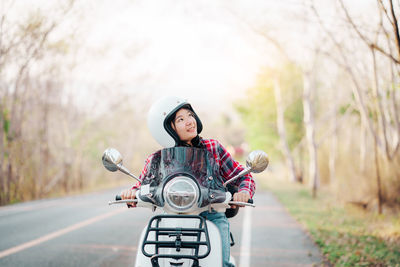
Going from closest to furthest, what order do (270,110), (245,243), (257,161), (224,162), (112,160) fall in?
1. (257,161)
2. (112,160)
3. (224,162)
4. (245,243)
5. (270,110)

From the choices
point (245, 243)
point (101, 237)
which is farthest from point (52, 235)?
point (245, 243)

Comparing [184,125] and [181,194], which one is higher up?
[184,125]

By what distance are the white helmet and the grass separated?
12.9 feet

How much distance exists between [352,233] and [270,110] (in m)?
21.6

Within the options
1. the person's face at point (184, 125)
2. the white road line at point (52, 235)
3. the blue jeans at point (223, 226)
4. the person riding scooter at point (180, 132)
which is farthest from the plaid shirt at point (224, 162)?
the white road line at point (52, 235)

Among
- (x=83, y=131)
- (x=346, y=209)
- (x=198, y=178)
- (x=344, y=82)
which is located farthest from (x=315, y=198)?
(x=198, y=178)

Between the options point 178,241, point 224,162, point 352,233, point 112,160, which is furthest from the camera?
point 352,233

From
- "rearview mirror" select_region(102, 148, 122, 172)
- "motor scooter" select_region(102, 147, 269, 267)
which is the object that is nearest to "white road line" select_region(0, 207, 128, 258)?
"rearview mirror" select_region(102, 148, 122, 172)

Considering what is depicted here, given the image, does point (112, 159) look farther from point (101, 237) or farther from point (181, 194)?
point (101, 237)

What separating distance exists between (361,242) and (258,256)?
2260mm

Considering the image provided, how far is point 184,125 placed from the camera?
329 cm

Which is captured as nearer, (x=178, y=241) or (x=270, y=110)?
(x=178, y=241)

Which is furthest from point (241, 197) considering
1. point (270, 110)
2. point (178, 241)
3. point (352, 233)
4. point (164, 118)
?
point (270, 110)

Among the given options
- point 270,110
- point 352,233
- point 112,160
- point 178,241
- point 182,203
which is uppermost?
point 270,110
